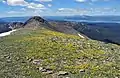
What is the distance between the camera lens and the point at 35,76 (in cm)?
2620

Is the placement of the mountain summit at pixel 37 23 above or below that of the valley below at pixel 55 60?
below

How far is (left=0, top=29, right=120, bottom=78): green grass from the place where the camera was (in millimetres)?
27181

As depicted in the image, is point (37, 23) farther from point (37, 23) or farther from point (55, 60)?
point (55, 60)

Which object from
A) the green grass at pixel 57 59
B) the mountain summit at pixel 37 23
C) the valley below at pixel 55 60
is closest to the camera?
the valley below at pixel 55 60

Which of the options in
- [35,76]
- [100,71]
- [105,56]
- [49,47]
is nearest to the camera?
[35,76]

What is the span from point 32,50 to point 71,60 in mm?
5751

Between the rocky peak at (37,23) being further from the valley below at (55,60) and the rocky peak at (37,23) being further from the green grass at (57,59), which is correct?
the valley below at (55,60)

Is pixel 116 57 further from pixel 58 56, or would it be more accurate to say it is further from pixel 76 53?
pixel 58 56

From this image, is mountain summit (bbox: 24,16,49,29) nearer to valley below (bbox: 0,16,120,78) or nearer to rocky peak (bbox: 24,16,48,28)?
rocky peak (bbox: 24,16,48,28)

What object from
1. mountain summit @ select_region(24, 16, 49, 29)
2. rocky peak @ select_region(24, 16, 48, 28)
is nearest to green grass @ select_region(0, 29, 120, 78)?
mountain summit @ select_region(24, 16, 49, 29)

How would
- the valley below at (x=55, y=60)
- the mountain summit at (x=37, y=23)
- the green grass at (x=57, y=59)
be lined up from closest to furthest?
1. the valley below at (x=55, y=60)
2. the green grass at (x=57, y=59)
3. the mountain summit at (x=37, y=23)

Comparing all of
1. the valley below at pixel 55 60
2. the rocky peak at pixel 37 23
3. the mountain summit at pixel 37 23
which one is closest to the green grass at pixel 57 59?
the valley below at pixel 55 60

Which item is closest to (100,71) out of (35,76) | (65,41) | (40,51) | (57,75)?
(57,75)

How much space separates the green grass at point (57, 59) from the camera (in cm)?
2718
